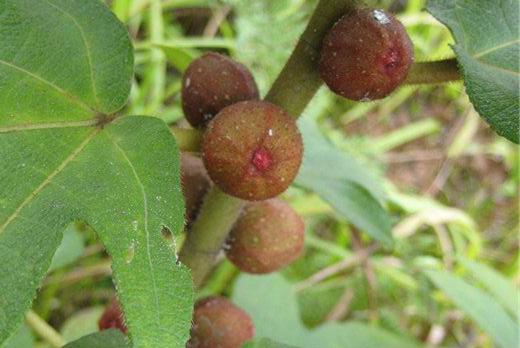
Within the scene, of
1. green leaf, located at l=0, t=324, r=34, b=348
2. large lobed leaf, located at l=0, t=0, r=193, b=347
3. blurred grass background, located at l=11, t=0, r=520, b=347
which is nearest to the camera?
large lobed leaf, located at l=0, t=0, r=193, b=347

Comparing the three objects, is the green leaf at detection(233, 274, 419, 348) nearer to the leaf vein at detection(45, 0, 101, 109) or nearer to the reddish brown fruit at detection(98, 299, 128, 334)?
the reddish brown fruit at detection(98, 299, 128, 334)

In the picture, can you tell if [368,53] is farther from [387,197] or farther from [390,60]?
[387,197]

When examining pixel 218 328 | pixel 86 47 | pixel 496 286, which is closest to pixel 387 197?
pixel 496 286

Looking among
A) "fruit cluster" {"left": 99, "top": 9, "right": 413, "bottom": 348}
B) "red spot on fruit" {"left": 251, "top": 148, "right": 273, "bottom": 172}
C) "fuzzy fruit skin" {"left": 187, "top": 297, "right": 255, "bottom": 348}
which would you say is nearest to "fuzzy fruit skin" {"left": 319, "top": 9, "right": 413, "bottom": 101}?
"fruit cluster" {"left": 99, "top": 9, "right": 413, "bottom": 348}

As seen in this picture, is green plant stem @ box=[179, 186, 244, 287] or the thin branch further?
the thin branch

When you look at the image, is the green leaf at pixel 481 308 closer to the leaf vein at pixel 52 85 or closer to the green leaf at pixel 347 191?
the green leaf at pixel 347 191

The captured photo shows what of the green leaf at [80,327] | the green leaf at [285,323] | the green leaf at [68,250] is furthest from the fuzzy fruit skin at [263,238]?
the green leaf at [80,327]
